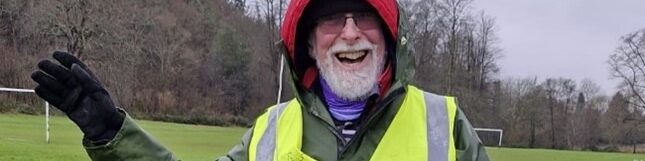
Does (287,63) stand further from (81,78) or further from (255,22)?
(255,22)

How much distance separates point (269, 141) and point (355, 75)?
13.5 inches

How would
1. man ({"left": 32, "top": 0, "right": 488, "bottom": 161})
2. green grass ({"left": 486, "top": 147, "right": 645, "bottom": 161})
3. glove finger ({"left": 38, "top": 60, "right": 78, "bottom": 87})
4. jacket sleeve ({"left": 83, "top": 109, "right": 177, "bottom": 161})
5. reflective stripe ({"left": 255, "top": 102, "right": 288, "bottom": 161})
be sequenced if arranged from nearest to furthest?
glove finger ({"left": 38, "top": 60, "right": 78, "bottom": 87}) → jacket sleeve ({"left": 83, "top": 109, "right": 177, "bottom": 161}) → man ({"left": 32, "top": 0, "right": 488, "bottom": 161}) → reflective stripe ({"left": 255, "top": 102, "right": 288, "bottom": 161}) → green grass ({"left": 486, "top": 147, "right": 645, "bottom": 161})

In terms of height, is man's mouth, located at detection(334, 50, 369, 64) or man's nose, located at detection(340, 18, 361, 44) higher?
man's nose, located at detection(340, 18, 361, 44)

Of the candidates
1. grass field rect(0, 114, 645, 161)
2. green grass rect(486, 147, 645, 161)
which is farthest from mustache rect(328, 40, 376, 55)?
green grass rect(486, 147, 645, 161)

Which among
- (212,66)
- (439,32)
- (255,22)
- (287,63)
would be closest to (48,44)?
(212,66)

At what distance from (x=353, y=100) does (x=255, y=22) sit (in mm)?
60285

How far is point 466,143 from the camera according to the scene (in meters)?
2.44

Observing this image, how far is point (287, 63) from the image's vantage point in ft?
8.63

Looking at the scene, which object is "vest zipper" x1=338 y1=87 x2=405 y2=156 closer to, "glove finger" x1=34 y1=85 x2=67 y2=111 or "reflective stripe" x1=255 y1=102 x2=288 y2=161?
"reflective stripe" x1=255 y1=102 x2=288 y2=161

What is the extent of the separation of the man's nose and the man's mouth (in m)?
0.04

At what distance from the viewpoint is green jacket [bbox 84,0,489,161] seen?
2295 millimetres

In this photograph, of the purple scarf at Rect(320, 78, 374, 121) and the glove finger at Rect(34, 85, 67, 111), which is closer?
the glove finger at Rect(34, 85, 67, 111)

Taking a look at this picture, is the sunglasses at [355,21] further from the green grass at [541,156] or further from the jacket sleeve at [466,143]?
the green grass at [541,156]

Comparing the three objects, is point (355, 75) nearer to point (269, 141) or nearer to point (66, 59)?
→ point (269, 141)
